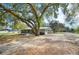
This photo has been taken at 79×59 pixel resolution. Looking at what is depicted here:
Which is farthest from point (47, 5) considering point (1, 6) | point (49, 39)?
point (1, 6)

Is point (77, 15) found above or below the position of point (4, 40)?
above

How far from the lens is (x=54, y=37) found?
1.50 meters

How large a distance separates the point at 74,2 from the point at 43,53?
1.72 ft

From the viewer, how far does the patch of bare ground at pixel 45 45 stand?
1471 millimetres

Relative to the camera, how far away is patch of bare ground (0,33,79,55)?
4.83 feet

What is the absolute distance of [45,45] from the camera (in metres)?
1.50

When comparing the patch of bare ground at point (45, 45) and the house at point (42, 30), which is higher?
the house at point (42, 30)

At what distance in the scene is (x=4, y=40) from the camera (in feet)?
4.93

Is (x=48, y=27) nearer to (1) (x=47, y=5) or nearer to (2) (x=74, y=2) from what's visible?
(1) (x=47, y=5)

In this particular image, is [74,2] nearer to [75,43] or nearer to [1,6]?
[75,43]

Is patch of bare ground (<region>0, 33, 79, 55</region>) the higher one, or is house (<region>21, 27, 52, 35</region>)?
house (<region>21, 27, 52, 35</region>)

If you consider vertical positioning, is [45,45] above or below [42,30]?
below
